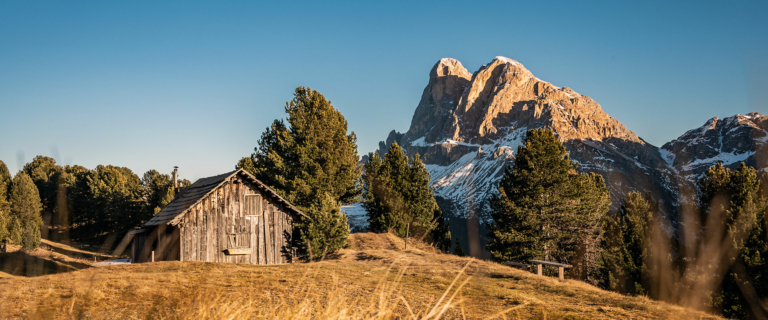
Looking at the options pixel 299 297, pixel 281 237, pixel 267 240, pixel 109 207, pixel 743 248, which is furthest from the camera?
pixel 109 207

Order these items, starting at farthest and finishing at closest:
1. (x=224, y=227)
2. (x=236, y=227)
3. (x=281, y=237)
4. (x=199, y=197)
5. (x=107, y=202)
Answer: (x=107, y=202) → (x=281, y=237) → (x=236, y=227) → (x=224, y=227) → (x=199, y=197)

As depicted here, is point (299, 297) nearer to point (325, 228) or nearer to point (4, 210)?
point (325, 228)

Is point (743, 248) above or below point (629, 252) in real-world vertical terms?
above

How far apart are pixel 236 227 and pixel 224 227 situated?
63 cm

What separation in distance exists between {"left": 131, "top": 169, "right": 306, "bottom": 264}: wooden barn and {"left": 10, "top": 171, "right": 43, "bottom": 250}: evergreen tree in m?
27.7

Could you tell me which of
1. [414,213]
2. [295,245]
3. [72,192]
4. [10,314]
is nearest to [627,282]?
[414,213]

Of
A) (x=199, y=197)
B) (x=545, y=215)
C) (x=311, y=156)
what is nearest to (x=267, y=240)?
(x=199, y=197)

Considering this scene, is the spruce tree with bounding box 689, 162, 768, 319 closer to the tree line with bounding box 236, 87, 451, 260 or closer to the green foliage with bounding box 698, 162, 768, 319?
the green foliage with bounding box 698, 162, 768, 319

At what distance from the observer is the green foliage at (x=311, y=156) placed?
3269 centimetres

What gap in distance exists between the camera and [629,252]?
34094mm

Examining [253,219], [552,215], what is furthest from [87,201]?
[552,215]

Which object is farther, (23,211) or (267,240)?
(23,211)

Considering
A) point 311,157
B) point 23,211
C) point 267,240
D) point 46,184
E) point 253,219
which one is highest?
point 46,184

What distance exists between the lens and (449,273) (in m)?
16.5
